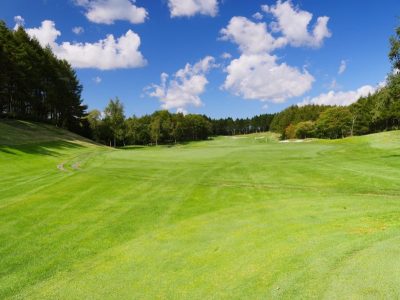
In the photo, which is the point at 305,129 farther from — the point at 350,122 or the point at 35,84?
the point at 35,84

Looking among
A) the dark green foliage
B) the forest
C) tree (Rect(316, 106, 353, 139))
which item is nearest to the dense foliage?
the forest

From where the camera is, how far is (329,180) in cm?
2336

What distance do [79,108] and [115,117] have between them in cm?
1084

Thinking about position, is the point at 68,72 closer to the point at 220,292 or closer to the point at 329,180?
the point at 329,180

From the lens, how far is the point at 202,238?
457 inches

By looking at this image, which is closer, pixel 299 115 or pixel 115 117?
pixel 115 117

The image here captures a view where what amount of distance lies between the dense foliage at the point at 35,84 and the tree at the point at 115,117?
8.31m

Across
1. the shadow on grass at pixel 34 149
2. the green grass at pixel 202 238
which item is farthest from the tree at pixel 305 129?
the green grass at pixel 202 238

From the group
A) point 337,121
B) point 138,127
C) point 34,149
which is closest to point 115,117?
point 138,127

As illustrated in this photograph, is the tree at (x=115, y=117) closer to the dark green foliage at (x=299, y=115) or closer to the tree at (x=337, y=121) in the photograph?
the tree at (x=337, y=121)

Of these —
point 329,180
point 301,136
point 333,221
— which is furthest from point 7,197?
point 301,136

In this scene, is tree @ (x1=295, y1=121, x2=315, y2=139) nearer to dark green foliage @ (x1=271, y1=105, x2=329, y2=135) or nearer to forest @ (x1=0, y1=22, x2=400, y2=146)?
forest @ (x1=0, y1=22, x2=400, y2=146)

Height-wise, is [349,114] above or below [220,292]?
above

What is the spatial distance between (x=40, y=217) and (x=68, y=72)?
3352 inches
